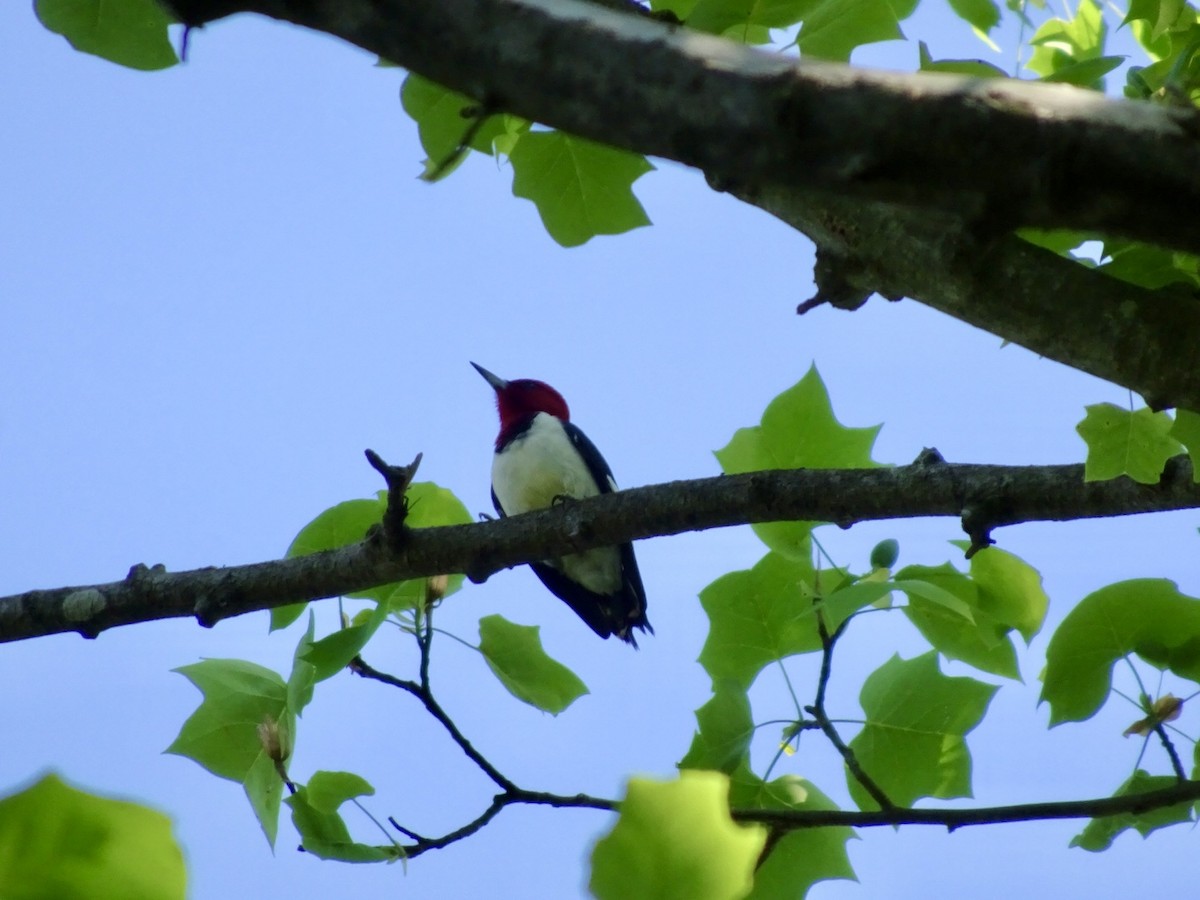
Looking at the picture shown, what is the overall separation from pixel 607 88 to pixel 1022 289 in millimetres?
806

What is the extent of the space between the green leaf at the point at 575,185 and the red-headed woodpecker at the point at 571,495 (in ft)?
8.05

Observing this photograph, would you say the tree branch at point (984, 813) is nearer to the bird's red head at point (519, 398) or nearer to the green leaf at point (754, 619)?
the green leaf at point (754, 619)

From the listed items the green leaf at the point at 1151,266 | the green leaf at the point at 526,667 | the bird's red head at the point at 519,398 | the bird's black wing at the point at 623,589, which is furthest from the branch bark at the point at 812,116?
the bird's red head at the point at 519,398

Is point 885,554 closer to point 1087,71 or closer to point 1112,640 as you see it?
point 1112,640

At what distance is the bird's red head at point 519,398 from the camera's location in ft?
19.5

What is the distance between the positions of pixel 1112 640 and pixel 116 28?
2.01 metres

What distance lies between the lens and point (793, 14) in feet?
6.41

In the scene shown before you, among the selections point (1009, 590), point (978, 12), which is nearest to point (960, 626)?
point (1009, 590)

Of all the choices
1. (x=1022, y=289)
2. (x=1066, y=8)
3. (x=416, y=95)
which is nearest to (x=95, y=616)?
(x=416, y=95)

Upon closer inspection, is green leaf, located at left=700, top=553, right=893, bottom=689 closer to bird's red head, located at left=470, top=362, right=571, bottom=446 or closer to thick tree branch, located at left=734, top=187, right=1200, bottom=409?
thick tree branch, located at left=734, top=187, right=1200, bottom=409

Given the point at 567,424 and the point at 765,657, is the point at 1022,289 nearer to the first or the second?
the point at 765,657

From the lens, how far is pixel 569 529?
7.91 feet

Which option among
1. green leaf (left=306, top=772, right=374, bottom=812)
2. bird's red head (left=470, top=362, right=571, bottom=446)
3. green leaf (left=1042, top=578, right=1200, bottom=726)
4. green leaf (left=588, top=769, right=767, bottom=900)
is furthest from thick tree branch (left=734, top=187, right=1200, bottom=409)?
bird's red head (left=470, top=362, right=571, bottom=446)

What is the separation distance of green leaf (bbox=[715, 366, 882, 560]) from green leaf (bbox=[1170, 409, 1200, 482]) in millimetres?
707
